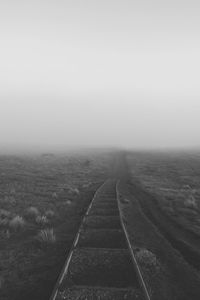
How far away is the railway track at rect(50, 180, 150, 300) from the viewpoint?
577 centimetres

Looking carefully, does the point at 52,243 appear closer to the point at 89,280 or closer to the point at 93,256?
the point at 93,256

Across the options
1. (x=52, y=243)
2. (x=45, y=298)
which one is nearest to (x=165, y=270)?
(x=45, y=298)

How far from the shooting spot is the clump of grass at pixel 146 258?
26.2 ft

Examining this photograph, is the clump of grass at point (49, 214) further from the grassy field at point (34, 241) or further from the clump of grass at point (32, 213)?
the clump of grass at point (32, 213)

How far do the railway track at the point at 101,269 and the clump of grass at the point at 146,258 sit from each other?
434mm

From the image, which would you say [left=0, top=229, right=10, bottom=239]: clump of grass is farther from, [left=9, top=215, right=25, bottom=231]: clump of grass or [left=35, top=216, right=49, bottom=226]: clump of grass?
[left=35, top=216, right=49, bottom=226]: clump of grass

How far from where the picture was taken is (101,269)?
23.3 feet

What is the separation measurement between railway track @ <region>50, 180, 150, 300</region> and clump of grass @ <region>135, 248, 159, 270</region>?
0.43 m

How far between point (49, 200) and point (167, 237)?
9701 millimetres

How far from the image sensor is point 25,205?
16375 millimetres

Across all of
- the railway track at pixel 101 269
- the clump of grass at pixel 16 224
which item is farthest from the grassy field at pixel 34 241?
the railway track at pixel 101 269

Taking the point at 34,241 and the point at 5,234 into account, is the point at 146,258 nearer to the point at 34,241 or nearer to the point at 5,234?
the point at 34,241

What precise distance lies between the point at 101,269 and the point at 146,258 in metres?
1.89

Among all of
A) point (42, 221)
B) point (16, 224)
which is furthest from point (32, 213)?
point (16, 224)
